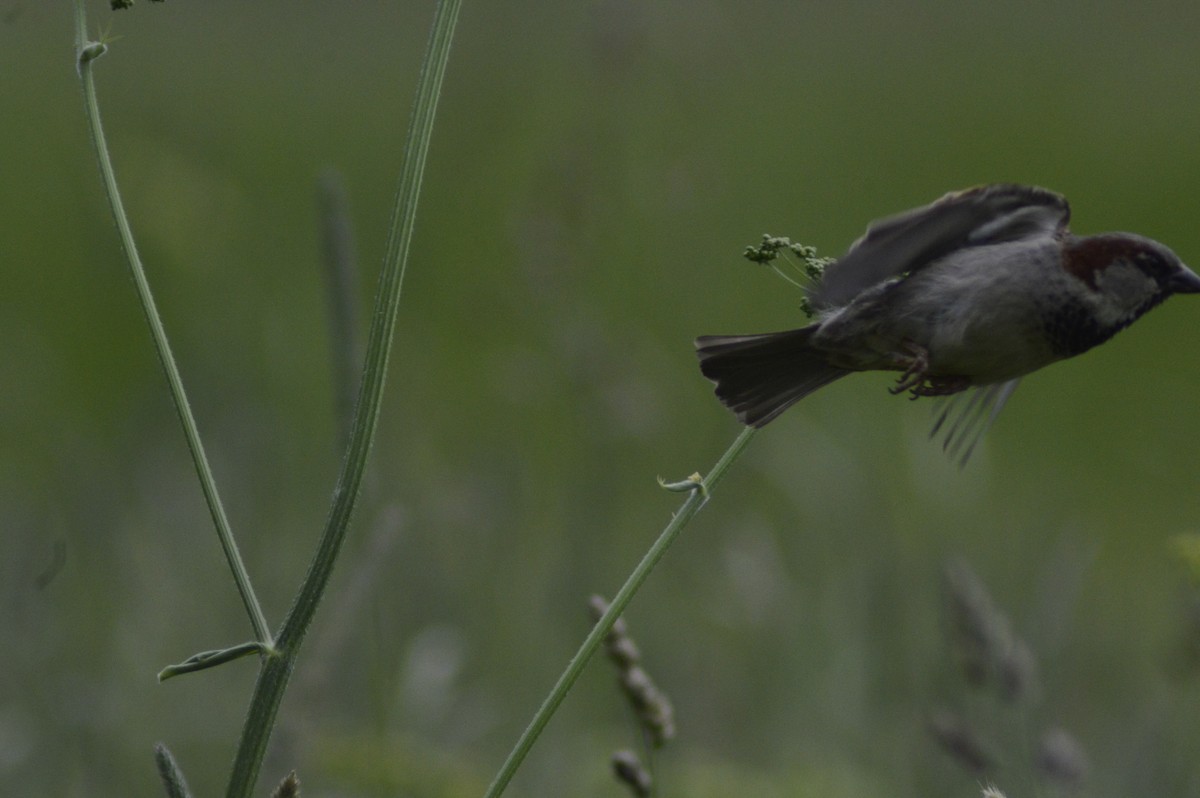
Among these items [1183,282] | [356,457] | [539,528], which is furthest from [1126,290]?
[539,528]

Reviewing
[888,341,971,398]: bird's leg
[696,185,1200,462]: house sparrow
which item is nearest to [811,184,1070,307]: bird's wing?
[696,185,1200,462]: house sparrow

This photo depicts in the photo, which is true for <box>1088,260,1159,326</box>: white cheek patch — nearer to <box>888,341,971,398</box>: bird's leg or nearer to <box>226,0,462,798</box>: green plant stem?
<box>888,341,971,398</box>: bird's leg

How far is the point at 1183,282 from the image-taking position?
158 centimetres

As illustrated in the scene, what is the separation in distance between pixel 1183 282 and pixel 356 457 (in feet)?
3.01

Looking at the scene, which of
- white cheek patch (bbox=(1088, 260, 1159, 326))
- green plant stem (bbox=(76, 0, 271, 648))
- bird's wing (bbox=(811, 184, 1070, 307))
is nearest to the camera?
green plant stem (bbox=(76, 0, 271, 648))

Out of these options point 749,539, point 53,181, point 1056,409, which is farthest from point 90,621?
point 53,181

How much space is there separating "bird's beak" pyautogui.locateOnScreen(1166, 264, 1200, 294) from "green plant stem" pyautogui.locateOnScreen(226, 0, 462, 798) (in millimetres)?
841

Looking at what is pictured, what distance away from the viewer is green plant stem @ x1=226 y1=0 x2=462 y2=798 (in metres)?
1.15

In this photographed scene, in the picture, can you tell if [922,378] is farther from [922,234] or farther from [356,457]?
[356,457]

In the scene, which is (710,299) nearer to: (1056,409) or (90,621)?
(1056,409)

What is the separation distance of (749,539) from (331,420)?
1.39m

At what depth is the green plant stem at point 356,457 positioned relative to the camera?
1.15 metres

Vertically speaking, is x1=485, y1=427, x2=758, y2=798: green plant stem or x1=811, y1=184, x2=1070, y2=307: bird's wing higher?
x1=811, y1=184, x2=1070, y2=307: bird's wing

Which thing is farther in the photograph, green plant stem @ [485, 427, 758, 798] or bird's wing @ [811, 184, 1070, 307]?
bird's wing @ [811, 184, 1070, 307]
